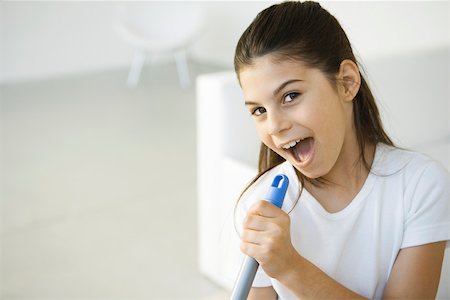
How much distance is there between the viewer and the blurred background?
2102mm

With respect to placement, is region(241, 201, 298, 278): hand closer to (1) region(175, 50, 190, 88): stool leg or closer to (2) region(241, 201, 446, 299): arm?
(2) region(241, 201, 446, 299): arm

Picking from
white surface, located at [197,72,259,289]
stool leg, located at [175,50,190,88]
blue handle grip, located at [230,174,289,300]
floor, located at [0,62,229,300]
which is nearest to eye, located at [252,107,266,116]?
blue handle grip, located at [230,174,289,300]

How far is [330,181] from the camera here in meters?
1.01

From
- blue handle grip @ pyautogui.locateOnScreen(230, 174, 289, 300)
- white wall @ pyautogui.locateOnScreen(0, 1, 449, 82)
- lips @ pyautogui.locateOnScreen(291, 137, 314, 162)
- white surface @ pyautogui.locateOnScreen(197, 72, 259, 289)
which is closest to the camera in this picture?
blue handle grip @ pyautogui.locateOnScreen(230, 174, 289, 300)

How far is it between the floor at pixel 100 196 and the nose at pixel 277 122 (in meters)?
1.35

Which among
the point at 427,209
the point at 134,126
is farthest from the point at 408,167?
the point at 134,126

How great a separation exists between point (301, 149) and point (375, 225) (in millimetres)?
158

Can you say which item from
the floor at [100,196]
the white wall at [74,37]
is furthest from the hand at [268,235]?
the white wall at [74,37]

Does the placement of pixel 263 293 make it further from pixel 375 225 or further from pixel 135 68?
pixel 135 68

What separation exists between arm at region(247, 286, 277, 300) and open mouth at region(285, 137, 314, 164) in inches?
8.3

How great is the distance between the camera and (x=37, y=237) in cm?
263

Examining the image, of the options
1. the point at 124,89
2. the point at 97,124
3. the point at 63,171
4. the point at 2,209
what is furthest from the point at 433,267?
the point at 124,89

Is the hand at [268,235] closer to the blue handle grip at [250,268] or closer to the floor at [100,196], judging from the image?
the blue handle grip at [250,268]

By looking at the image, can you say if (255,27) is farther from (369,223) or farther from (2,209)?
(2,209)
